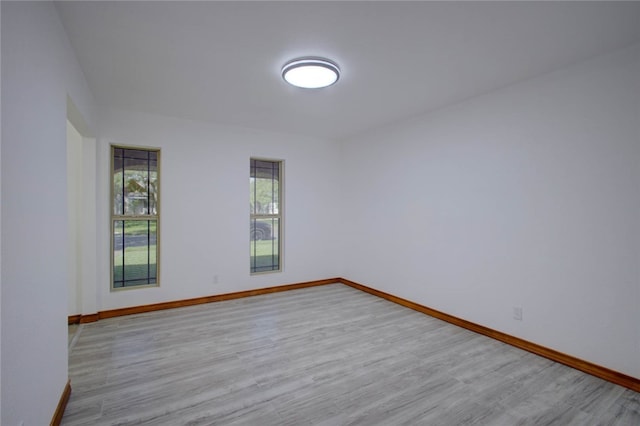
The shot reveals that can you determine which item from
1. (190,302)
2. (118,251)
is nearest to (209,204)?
(118,251)

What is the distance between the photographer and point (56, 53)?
6.57 feet

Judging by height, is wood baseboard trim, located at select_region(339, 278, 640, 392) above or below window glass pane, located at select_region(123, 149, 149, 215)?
below

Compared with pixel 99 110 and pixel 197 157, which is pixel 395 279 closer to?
pixel 197 157

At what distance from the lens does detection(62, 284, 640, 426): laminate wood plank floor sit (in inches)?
80.4

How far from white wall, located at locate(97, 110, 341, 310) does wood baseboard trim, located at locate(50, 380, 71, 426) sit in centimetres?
189

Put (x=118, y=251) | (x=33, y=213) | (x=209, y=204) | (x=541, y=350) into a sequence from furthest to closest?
(x=209, y=204)
(x=118, y=251)
(x=541, y=350)
(x=33, y=213)

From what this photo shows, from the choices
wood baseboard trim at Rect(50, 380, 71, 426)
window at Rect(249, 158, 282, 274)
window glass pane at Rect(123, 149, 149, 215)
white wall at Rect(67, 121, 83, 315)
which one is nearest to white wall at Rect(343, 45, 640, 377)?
window at Rect(249, 158, 282, 274)

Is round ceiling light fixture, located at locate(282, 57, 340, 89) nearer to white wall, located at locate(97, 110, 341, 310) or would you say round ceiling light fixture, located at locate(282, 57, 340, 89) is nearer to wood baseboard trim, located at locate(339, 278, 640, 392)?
white wall, located at locate(97, 110, 341, 310)

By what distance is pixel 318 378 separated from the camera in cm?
248

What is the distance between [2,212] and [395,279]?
166 inches

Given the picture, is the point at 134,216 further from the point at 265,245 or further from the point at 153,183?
the point at 265,245

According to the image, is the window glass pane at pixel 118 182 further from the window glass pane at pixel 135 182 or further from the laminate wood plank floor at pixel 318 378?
the laminate wood plank floor at pixel 318 378

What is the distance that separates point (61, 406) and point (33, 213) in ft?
4.42

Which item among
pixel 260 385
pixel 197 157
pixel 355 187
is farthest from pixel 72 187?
pixel 355 187
